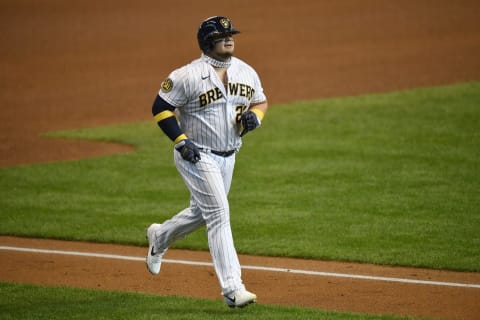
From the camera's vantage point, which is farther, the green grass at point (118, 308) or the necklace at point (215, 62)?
the necklace at point (215, 62)

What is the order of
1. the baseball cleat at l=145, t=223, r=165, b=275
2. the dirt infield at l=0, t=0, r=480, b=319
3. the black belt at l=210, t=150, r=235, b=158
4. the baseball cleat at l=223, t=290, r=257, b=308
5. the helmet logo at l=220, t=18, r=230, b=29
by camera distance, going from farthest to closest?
the dirt infield at l=0, t=0, r=480, b=319, the baseball cleat at l=145, t=223, r=165, b=275, the black belt at l=210, t=150, r=235, b=158, the helmet logo at l=220, t=18, r=230, b=29, the baseball cleat at l=223, t=290, r=257, b=308

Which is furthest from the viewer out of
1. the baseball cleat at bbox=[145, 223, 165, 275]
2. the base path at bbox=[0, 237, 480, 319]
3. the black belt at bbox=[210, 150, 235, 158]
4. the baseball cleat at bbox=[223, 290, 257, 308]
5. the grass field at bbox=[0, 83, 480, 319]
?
the grass field at bbox=[0, 83, 480, 319]

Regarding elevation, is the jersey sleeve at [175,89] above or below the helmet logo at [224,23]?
below

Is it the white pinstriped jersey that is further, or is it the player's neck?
the player's neck

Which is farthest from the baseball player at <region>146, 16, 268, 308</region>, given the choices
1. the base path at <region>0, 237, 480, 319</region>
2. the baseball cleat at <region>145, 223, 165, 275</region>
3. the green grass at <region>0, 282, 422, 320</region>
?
the base path at <region>0, 237, 480, 319</region>

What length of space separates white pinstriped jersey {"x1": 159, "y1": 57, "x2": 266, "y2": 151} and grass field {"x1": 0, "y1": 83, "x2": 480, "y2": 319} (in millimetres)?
1240

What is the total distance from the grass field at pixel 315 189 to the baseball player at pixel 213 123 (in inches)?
23.9

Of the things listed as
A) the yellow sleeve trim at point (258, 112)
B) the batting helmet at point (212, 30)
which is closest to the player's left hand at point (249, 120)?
the yellow sleeve trim at point (258, 112)

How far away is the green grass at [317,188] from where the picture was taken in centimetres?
898

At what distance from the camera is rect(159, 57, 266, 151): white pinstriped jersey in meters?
6.67

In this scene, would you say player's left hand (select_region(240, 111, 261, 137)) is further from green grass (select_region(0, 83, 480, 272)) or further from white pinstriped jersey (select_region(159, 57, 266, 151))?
green grass (select_region(0, 83, 480, 272))

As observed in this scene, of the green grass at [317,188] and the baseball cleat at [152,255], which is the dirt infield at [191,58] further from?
the green grass at [317,188]

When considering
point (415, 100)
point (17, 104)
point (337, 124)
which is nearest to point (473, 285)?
point (337, 124)

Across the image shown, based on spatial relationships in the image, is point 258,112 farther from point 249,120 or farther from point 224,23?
point 224,23
